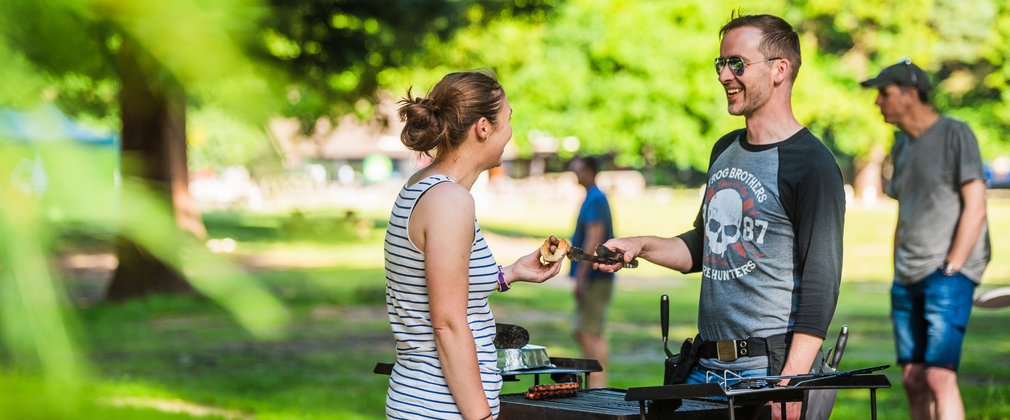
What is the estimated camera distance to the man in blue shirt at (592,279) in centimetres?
1022

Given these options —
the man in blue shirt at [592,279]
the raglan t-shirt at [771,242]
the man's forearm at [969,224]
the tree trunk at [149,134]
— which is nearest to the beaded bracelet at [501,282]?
the raglan t-shirt at [771,242]

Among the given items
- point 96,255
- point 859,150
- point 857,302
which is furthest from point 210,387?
point 859,150

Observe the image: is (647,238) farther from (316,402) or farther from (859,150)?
(859,150)

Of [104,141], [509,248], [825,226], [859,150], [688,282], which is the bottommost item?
[104,141]

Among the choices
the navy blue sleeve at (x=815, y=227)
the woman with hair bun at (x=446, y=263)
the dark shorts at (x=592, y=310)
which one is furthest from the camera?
the dark shorts at (x=592, y=310)

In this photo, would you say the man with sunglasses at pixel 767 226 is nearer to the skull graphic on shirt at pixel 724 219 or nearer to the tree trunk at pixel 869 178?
the skull graphic on shirt at pixel 724 219

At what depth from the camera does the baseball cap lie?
6.27m

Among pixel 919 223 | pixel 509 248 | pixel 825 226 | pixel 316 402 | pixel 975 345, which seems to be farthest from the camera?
pixel 509 248

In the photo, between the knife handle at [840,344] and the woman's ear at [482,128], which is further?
the knife handle at [840,344]

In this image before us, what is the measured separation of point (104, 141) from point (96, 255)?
5.8 inches

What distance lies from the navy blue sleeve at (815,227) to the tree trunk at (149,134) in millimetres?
2721

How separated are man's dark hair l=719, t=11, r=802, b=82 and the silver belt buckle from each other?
32.9 inches

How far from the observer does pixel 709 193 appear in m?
3.77

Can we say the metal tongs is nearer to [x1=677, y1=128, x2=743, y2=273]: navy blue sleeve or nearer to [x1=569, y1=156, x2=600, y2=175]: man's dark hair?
[x1=677, y1=128, x2=743, y2=273]: navy blue sleeve
